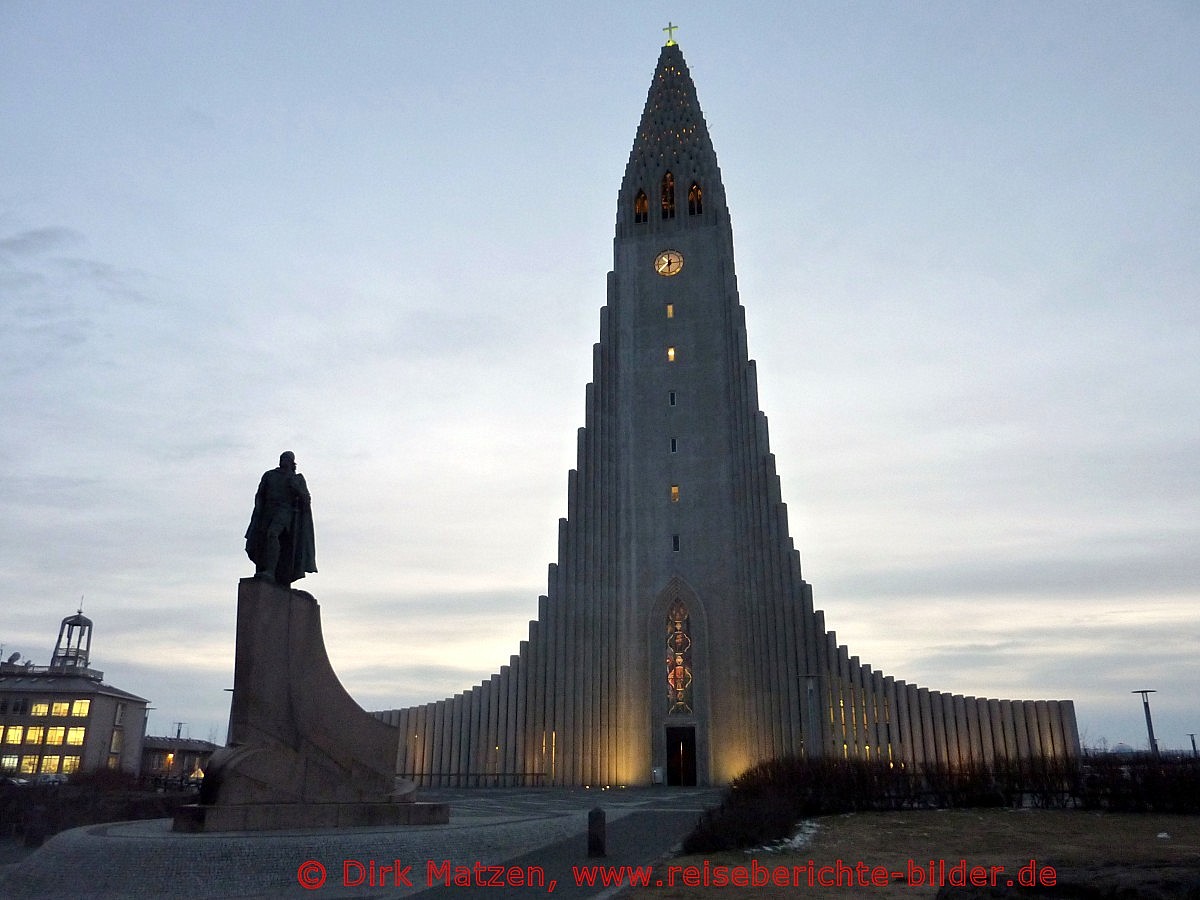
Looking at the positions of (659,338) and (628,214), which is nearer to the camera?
(659,338)

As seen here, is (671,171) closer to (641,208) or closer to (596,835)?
(641,208)

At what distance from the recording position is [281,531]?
15.1 m

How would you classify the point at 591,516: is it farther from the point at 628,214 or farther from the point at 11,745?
the point at 11,745

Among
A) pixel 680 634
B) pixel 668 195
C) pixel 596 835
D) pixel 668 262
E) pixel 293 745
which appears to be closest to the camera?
pixel 596 835

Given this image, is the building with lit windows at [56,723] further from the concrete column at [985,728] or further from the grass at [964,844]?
the grass at [964,844]

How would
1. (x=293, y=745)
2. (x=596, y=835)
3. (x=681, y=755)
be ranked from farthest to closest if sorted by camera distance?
(x=681, y=755) → (x=293, y=745) → (x=596, y=835)

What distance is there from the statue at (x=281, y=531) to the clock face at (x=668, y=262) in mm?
32980

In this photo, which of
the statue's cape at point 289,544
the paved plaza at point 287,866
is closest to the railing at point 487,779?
the statue's cape at point 289,544

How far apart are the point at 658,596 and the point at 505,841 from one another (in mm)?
27319

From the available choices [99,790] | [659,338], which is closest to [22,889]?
[99,790]

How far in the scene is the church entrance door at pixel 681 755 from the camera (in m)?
38.4

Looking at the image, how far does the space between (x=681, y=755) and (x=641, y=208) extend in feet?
92.1

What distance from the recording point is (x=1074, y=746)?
36719 mm

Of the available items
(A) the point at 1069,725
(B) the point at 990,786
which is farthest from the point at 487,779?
(A) the point at 1069,725
